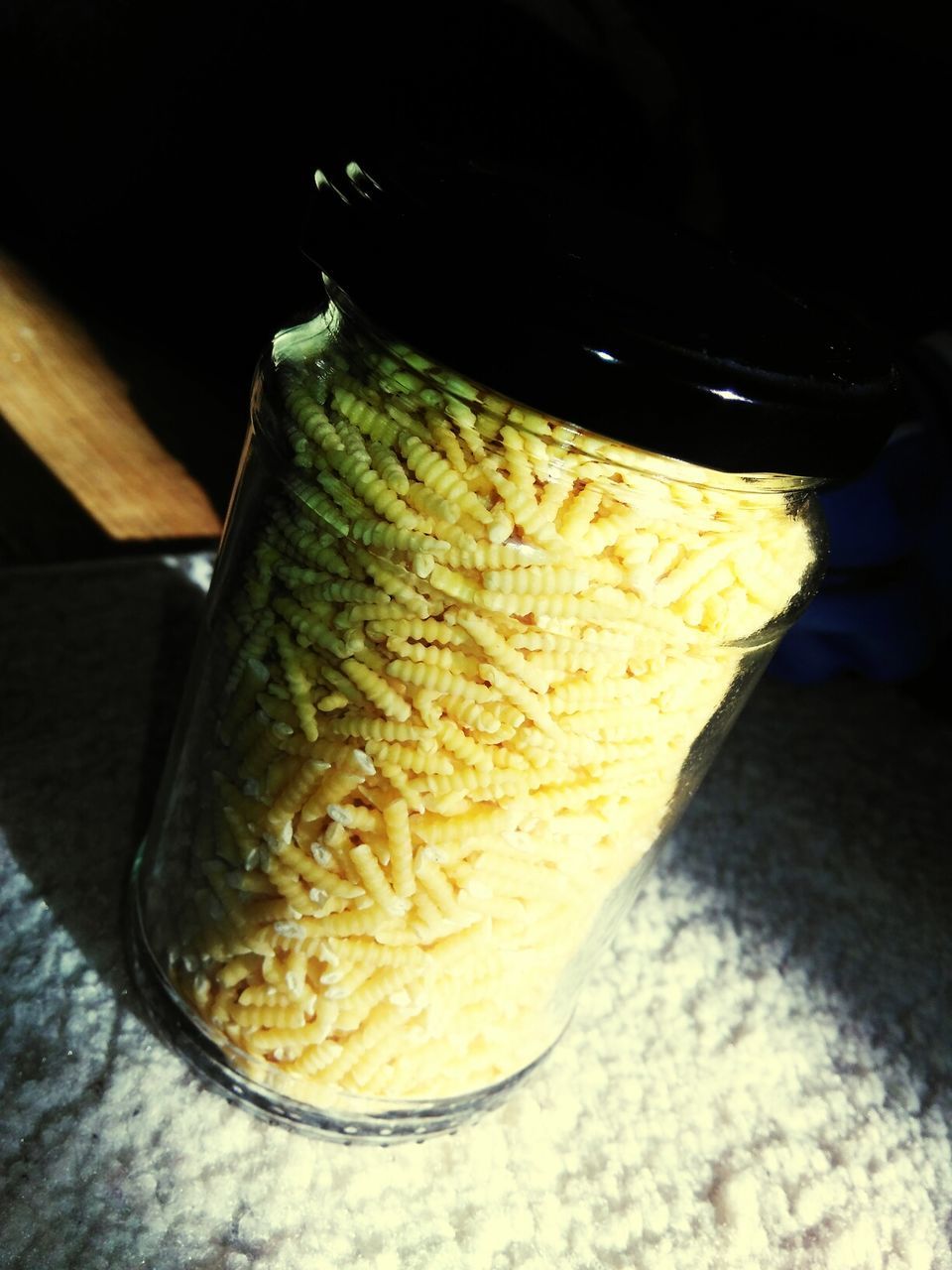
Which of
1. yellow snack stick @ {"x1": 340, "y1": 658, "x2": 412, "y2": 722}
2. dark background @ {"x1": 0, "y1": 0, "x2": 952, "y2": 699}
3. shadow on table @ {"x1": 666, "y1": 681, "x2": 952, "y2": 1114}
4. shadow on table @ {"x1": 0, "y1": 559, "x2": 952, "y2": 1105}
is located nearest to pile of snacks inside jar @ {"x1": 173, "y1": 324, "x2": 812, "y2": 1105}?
yellow snack stick @ {"x1": 340, "y1": 658, "x2": 412, "y2": 722}

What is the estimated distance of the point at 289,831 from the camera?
1.02ft

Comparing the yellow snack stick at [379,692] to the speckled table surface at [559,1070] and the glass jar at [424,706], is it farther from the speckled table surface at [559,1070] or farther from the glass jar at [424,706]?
the speckled table surface at [559,1070]

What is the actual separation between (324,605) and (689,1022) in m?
0.27

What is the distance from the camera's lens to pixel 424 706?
279mm

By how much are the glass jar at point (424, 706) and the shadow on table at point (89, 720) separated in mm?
61

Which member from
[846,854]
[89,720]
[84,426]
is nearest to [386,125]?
[84,426]

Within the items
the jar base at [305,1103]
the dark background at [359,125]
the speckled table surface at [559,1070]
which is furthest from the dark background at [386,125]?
the jar base at [305,1103]

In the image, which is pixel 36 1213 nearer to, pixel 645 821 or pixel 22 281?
pixel 645 821

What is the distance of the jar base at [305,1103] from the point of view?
1.15ft

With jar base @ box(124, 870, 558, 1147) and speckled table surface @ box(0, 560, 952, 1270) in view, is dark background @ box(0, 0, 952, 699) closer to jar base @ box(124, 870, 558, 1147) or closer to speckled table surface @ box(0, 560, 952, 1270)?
speckled table surface @ box(0, 560, 952, 1270)

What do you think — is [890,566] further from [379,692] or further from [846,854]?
[379,692]

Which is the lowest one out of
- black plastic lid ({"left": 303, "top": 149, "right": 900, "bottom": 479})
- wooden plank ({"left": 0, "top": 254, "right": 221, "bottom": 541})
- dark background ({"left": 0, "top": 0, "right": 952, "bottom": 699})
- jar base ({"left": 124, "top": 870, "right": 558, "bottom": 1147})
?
wooden plank ({"left": 0, "top": 254, "right": 221, "bottom": 541})

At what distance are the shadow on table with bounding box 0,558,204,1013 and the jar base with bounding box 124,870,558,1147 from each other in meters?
0.02

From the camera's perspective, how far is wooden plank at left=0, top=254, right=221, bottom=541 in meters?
0.62
